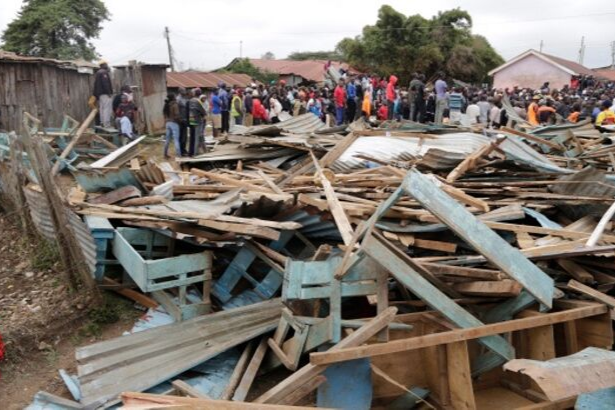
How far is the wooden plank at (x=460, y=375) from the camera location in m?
3.60

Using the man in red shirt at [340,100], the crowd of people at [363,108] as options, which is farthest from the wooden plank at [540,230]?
the man in red shirt at [340,100]

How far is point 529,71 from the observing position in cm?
4247

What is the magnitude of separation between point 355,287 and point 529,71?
4306 cm

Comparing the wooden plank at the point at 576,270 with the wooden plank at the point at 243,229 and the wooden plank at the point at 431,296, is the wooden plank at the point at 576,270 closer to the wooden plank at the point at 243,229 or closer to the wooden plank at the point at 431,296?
the wooden plank at the point at 431,296

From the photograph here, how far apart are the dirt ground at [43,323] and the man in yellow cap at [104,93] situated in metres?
8.31

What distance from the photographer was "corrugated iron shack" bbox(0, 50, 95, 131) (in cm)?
1305

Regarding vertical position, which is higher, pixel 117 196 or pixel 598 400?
pixel 117 196

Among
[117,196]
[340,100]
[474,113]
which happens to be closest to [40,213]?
[117,196]

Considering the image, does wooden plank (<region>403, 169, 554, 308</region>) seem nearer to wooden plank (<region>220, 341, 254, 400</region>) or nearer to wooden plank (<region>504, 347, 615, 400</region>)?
wooden plank (<region>504, 347, 615, 400</region>)

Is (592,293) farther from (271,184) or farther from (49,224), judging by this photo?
(49,224)

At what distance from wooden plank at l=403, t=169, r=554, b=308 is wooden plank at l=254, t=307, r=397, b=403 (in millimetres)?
691

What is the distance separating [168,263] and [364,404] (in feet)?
6.57

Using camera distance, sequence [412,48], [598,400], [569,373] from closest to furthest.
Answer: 1. [569,373]
2. [598,400]
3. [412,48]

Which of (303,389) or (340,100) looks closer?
(303,389)
